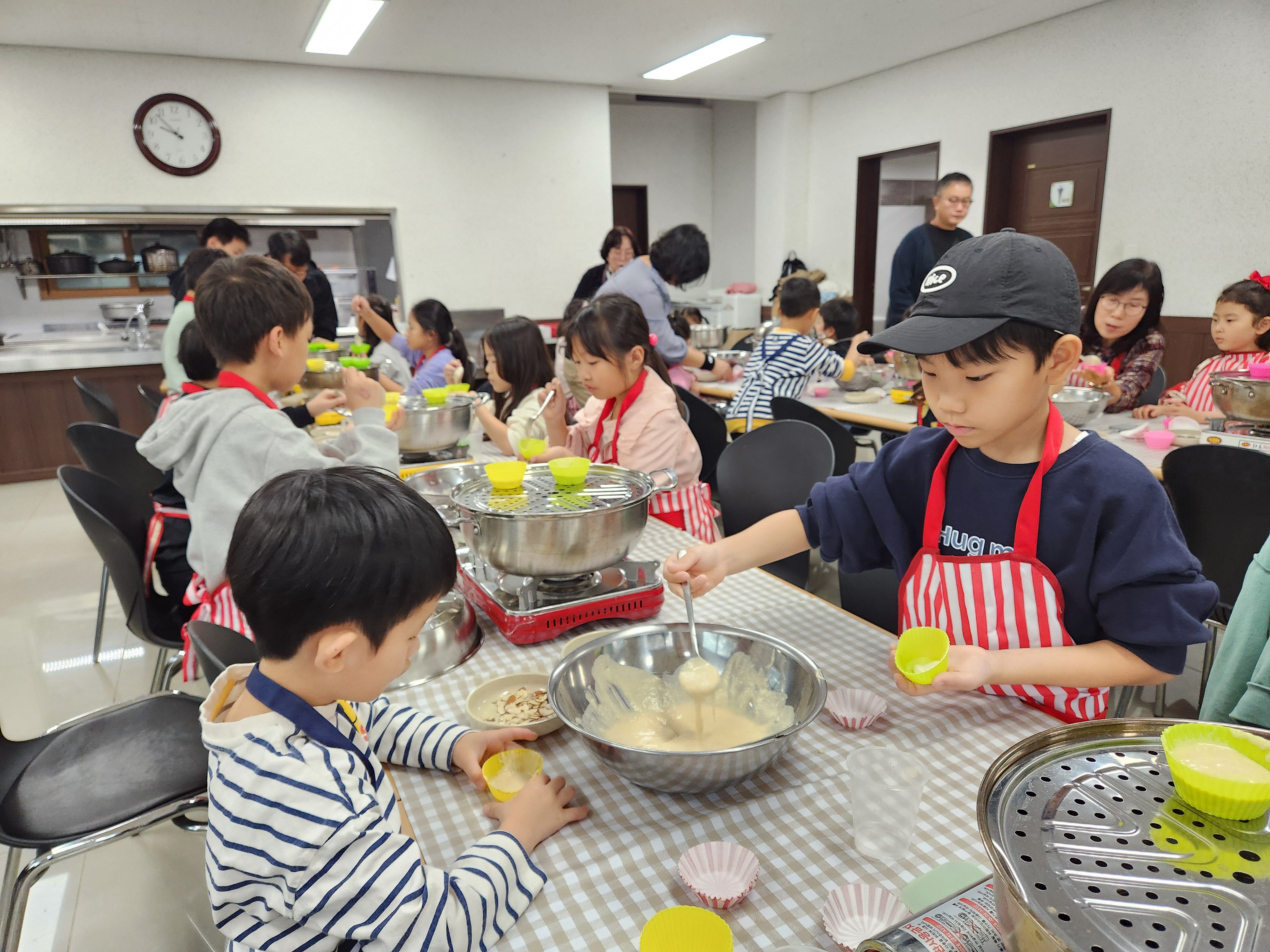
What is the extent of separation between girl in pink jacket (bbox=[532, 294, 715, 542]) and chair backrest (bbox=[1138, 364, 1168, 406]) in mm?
2386

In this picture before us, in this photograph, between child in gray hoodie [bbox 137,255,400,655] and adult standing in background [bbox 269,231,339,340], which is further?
adult standing in background [bbox 269,231,339,340]

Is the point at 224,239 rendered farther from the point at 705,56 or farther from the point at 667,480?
the point at 667,480

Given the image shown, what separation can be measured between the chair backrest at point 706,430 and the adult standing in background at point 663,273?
64 cm

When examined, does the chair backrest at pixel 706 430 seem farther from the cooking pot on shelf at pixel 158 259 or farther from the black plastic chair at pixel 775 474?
the cooking pot on shelf at pixel 158 259

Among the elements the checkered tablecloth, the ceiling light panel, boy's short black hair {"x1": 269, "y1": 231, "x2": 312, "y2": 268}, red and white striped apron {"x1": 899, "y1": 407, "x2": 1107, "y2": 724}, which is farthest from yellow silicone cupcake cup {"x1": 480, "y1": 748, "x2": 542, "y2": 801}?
the ceiling light panel

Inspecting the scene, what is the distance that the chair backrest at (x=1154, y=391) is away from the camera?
3492mm

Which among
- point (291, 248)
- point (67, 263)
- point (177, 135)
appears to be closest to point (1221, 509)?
point (291, 248)

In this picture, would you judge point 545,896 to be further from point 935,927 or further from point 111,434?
point 111,434

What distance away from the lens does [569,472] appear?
148 centimetres

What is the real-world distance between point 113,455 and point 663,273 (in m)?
2.58

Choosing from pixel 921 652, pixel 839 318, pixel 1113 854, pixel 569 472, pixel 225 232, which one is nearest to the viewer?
pixel 1113 854

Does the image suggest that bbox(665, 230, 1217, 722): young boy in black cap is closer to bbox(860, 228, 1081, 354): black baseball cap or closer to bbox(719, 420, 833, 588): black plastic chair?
bbox(860, 228, 1081, 354): black baseball cap

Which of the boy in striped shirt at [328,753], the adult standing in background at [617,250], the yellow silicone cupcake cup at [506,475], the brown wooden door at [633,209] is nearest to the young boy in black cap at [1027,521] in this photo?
the yellow silicone cupcake cup at [506,475]

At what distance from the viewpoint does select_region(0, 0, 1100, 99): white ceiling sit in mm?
4734
